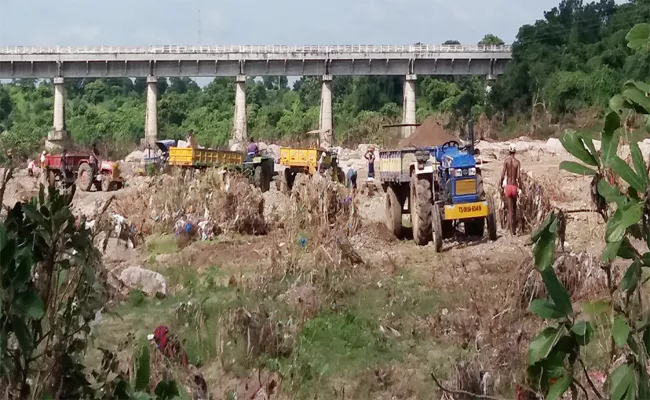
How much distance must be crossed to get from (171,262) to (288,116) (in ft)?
140

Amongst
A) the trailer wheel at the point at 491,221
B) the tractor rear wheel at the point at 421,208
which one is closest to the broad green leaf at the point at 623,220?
the tractor rear wheel at the point at 421,208

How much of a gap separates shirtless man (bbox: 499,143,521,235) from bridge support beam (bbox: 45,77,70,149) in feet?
119

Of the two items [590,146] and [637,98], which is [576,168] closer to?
[590,146]

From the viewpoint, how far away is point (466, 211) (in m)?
13.7

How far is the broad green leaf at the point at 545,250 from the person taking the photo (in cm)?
236

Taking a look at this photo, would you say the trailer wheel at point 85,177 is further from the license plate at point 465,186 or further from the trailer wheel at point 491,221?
the license plate at point 465,186

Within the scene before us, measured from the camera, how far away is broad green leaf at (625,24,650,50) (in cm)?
229

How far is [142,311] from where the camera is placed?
11.2 meters

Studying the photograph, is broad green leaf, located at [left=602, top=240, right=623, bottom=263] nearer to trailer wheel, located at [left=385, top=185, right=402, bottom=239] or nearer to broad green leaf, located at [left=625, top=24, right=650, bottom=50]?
broad green leaf, located at [left=625, top=24, right=650, bottom=50]

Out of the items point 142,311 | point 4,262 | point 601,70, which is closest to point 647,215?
point 4,262

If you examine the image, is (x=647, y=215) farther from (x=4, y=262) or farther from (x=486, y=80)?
(x=486, y=80)

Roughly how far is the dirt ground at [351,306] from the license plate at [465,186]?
33.6 inches

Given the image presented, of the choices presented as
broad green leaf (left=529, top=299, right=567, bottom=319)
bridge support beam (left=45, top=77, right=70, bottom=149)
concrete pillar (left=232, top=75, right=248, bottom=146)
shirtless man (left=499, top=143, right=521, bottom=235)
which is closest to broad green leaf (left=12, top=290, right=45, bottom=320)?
broad green leaf (left=529, top=299, right=567, bottom=319)

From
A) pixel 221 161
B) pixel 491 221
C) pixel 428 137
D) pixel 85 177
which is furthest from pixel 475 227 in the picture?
pixel 85 177
